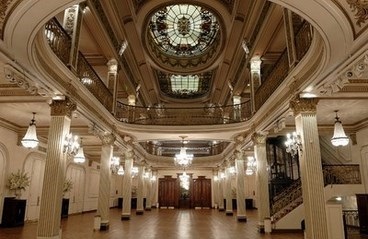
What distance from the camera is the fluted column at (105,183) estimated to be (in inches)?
417

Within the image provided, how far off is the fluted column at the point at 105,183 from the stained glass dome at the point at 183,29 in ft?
22.6

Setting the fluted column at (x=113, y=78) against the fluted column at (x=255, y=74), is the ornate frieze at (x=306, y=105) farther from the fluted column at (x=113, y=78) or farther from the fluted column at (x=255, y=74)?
the fluted column at (x=113, y=78)

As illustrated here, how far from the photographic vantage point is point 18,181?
11094mm

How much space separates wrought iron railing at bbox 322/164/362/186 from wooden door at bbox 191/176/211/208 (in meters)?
16.9

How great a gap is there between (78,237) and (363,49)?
8597 mm

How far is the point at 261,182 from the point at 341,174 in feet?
9.94

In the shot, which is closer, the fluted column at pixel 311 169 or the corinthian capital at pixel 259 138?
the fluted column at pixel 311 169

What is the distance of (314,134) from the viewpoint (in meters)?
6.64

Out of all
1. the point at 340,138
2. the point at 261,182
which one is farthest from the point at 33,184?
the point at 340,138

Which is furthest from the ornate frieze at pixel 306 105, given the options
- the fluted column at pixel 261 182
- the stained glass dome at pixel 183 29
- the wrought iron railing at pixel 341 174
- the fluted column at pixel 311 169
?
the stained glass dome at pixel 183 29

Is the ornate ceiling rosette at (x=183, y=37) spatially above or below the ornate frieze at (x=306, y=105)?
above

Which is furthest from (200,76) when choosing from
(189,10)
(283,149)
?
(283,149)

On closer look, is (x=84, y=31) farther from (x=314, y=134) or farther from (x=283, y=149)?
(x=283, y=149)

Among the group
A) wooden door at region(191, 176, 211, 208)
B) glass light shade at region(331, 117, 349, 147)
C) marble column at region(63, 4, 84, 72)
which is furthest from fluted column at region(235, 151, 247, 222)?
wooden door at region(191, 176, 211, 208)
